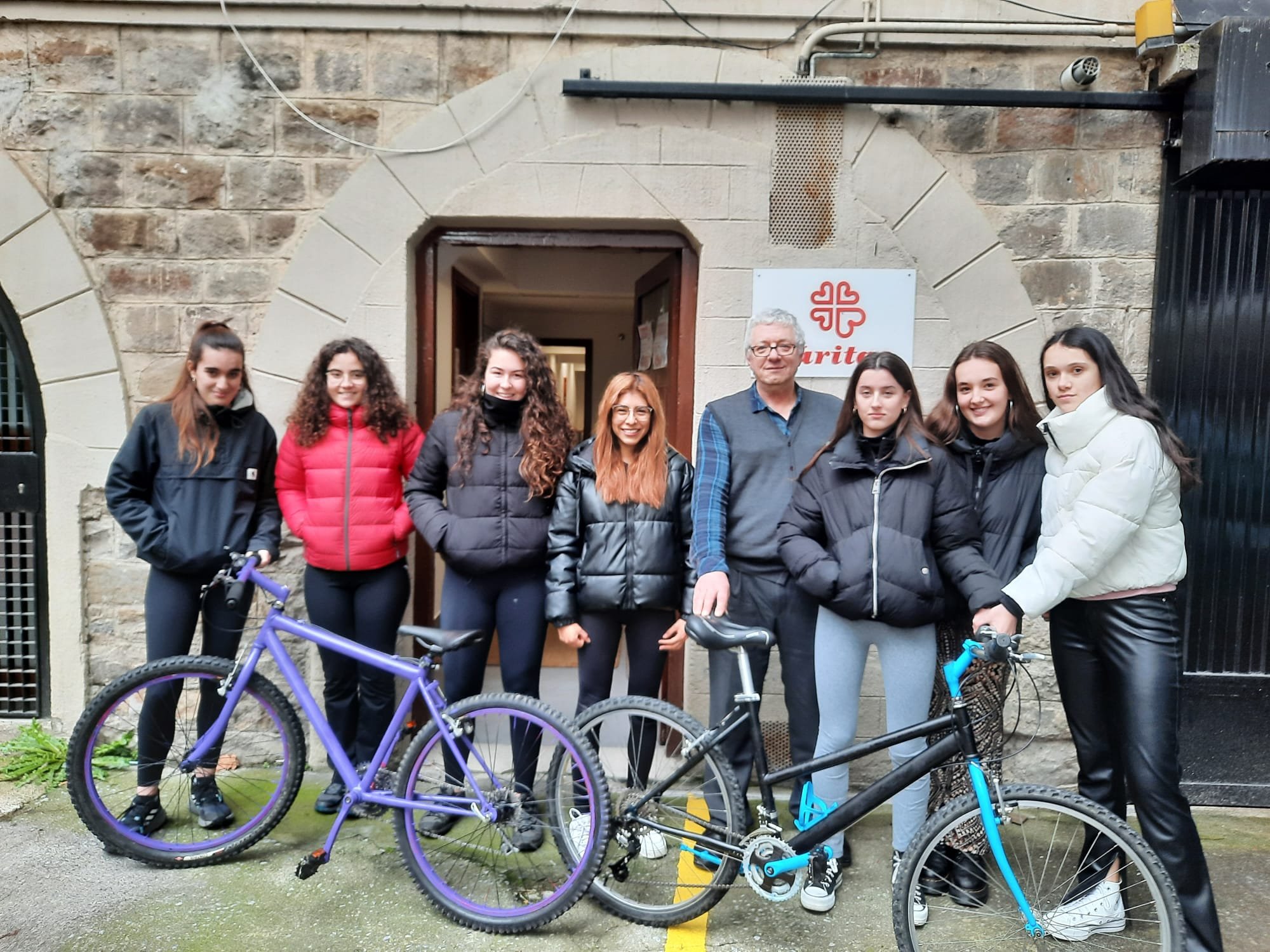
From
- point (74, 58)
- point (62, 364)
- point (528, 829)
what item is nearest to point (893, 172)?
point (528, 829)

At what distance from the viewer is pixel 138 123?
4035 millimetres

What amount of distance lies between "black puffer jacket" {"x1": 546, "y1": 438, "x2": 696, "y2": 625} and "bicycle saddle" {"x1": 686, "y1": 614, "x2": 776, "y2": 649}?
0.36 m

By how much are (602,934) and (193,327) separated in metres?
3.17

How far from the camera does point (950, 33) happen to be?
3.96 metres

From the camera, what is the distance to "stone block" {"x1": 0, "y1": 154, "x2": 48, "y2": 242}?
13.1 feet

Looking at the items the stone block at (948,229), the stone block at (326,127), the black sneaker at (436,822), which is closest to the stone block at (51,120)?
the stone block at (326,127)

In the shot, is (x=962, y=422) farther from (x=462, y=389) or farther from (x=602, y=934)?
(x=602, y=934)

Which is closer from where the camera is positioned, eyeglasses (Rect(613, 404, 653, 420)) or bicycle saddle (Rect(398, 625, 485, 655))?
bicycle saddle (Rect(398, 625, 485, 655))

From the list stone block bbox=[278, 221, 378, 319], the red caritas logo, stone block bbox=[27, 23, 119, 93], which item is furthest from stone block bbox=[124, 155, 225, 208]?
the red caritas logo

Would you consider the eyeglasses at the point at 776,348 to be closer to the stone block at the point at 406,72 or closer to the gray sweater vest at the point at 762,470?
the gray sweater vest at the point at 762,470

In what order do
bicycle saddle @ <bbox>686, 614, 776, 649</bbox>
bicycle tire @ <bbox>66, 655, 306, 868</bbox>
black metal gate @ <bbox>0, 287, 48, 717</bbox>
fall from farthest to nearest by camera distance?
black metal gate @ <bbox>0, 287, 48, 717</bbox>
bicycle tire @ <bbox>66, 655, 306, 868</bbox>
bicycle saddle @ <bbox>686, 614, 776, 649</bbox>

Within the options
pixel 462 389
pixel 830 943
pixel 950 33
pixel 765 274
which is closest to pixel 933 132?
pixel 950 33

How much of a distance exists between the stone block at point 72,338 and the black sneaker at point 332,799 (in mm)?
2167

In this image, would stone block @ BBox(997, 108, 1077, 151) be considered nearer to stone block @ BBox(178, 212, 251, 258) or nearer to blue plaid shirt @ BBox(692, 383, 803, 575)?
blue plaid shirt @ BBox(692, 383, 803, 575)
